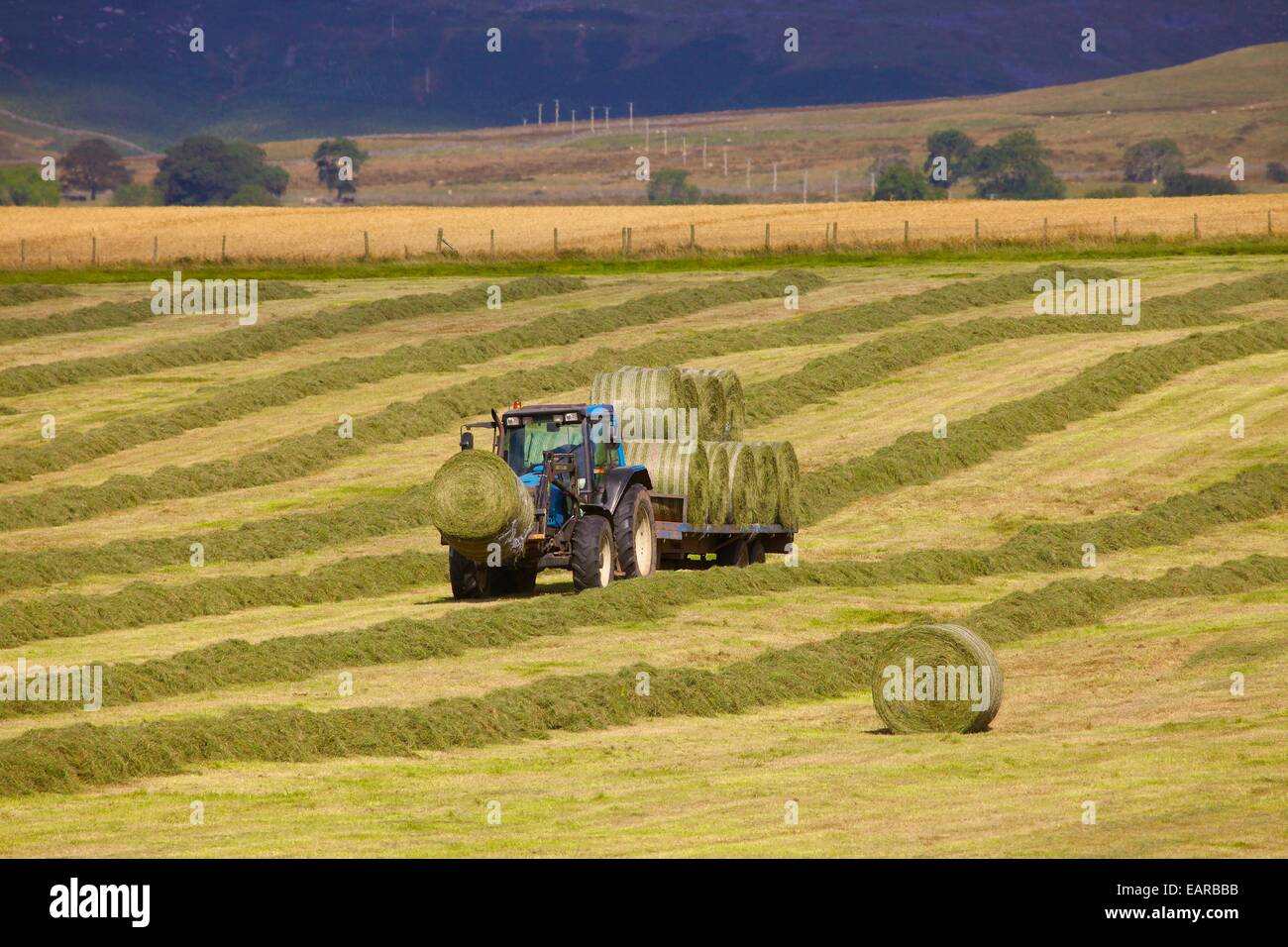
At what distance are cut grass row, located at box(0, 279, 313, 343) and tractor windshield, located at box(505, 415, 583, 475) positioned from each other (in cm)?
3099

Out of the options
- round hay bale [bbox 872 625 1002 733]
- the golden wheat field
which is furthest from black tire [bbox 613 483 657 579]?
the golden wheat field

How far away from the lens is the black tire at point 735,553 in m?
30.2

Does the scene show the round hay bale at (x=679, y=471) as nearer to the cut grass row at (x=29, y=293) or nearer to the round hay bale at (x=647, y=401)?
the round hay bale at (x=647, y=401)

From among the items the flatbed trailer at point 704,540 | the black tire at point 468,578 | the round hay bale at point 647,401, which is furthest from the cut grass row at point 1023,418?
the black tire at point 468,578

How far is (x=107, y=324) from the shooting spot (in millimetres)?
57875

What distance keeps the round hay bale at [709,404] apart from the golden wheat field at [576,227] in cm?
4320

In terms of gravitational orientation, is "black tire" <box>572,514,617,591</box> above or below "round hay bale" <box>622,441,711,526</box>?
below

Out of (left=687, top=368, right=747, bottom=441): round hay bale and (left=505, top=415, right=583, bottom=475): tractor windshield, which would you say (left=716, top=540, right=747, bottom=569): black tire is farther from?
(left=505, top=415, right=583, bottom=475): tractor windshield

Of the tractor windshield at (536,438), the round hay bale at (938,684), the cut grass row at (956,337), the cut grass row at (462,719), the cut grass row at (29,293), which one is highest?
the cut grass row at (29,293)

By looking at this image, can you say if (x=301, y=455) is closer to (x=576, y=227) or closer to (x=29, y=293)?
(x=29, y=293)

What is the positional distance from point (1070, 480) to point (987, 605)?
1064 centimetres

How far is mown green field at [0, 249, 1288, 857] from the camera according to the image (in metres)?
16.9

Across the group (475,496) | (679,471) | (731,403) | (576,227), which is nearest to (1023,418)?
(731,403)

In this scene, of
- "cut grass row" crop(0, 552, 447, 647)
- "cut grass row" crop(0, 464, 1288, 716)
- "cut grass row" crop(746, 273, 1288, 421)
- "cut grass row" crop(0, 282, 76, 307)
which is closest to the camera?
"cut grass row" crop(0, 464, 1288, 716)
